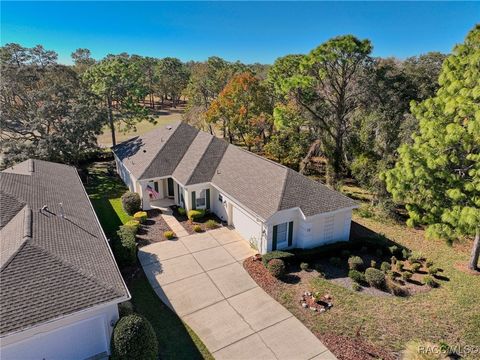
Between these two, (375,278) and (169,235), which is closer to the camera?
(375,278)

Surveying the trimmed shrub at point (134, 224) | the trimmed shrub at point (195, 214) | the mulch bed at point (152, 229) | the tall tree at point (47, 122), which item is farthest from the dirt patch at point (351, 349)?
the tall tree at point (47, 122)

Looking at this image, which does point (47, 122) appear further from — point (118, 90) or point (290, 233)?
point (290, 233)

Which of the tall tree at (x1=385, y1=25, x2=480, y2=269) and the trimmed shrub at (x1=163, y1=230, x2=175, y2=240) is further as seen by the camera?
the trimmed shrub at (x1=163, y1=230, x2=175, y2=240)

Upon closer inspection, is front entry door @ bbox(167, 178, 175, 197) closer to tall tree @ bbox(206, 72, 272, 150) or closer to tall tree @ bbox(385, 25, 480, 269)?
tall tree @ bbox(206, 72, 272, 150)

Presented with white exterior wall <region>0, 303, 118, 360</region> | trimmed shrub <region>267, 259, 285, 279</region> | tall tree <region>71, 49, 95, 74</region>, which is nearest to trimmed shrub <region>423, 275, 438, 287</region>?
trimmed shrub <region>267, 259, 285, 279</region>

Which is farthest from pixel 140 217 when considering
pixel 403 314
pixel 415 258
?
pixel 415 258
